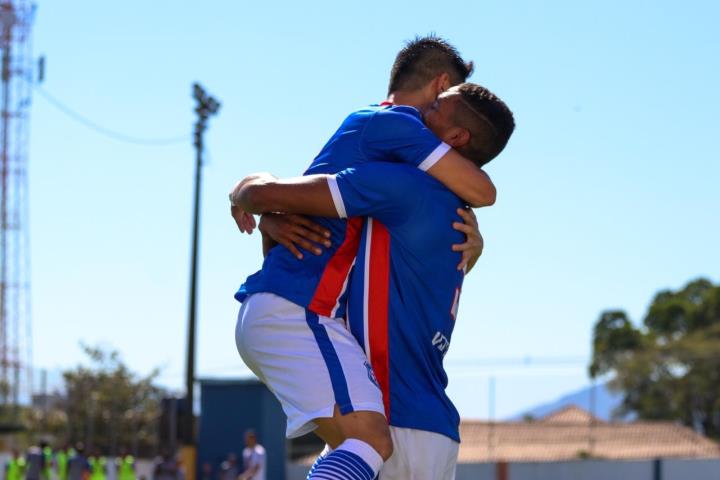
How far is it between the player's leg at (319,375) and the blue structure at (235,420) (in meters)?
26.6

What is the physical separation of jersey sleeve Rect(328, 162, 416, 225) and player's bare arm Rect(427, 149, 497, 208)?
A: 0.37 feet

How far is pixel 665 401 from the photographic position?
67.4 metres

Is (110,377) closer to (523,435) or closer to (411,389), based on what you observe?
(523,435)

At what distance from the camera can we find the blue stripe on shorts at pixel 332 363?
4.30m

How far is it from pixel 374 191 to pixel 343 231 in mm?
225

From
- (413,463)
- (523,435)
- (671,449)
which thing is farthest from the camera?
(671,449)

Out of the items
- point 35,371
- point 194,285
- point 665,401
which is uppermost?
point 194,285

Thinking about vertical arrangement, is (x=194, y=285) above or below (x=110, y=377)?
above

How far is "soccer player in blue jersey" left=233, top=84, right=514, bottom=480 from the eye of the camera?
14.6ft

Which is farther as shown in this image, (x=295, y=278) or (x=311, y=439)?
(x=311, y=439)

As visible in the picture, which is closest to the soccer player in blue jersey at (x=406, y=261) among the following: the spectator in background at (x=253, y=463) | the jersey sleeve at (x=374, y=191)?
the jersey sleeve at (x=374, y=191)

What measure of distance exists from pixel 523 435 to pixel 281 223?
110 ft

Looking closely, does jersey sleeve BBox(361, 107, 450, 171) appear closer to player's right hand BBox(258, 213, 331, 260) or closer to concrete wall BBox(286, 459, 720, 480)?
player's right hand BBox(258, 213, 331, 260)

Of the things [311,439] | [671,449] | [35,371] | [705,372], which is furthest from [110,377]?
[705,372]
